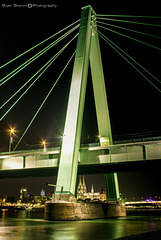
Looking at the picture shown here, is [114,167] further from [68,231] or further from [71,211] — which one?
[68,231]

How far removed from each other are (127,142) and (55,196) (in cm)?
1065

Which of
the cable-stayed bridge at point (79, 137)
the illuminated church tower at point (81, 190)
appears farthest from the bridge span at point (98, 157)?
the illuminated church tower at point (81, 190)

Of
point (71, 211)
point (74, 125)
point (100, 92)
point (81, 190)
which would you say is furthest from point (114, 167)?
point (81, 190)

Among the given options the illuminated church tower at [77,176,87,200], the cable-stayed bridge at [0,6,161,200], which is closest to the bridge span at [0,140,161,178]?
the cable-stayed bridge at [0,6,161,200]

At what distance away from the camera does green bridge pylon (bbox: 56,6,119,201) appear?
22641mm

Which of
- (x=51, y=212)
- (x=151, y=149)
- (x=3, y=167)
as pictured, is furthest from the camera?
(x=3, y=167)

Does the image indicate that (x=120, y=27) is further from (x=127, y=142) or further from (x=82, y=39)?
(x=127, y=142)

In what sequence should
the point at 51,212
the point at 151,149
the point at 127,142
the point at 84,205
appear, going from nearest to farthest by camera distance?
the point at 51,212 → the point at 84,205 → the point at 151,149 → the point at 127,142

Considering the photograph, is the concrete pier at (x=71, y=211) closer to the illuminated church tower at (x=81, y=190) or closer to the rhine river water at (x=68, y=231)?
the rhine river water at (x=68, y=231)

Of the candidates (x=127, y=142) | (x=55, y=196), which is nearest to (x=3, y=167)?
(x=55, y=196)

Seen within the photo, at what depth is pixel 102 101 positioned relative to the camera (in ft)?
111

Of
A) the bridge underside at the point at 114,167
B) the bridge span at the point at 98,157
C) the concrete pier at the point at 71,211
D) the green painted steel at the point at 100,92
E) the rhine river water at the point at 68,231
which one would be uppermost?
the green painted steel at the point at 100,92

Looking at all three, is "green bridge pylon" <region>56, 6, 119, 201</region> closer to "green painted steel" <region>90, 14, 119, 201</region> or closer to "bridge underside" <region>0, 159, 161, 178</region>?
"green painted steel" <region>90, 14, 119, 201</region>

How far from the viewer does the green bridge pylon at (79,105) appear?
891 inches
